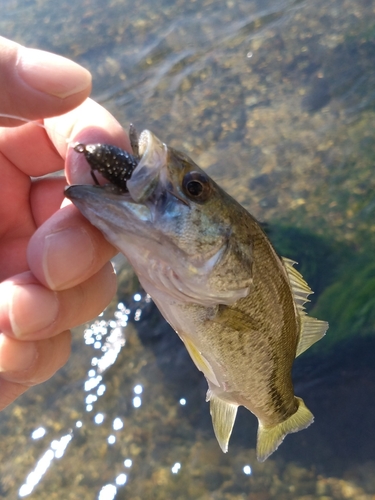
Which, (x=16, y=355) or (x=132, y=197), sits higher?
(x=132, y=197)

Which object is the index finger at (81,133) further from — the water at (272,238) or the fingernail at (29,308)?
the water at (272,238)

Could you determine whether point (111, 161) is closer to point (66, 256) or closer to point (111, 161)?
point (111, 161)

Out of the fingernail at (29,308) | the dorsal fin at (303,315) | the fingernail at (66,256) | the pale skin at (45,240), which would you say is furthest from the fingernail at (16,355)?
the dorsal fin at (303,315)

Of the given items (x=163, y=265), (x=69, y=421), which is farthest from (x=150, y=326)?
(x=163, y=265)

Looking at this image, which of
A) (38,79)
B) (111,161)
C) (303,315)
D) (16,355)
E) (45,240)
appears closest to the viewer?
(111,161)

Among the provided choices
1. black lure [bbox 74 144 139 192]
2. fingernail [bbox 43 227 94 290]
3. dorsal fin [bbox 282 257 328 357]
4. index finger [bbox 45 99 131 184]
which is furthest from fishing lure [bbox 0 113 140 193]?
dorsal fin [bbox 282 257 328 357]

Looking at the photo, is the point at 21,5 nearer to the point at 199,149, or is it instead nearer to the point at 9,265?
the point at 199,149

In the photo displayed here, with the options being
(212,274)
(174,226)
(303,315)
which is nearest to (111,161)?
(174,226)
